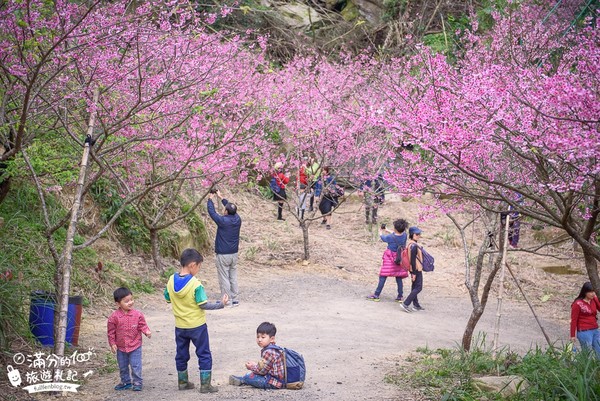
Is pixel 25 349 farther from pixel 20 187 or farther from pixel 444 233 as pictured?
pixel 444 233

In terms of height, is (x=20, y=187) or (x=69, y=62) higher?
(x=69, y=62)

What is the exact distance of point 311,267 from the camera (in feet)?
41.7

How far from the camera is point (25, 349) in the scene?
619 cm

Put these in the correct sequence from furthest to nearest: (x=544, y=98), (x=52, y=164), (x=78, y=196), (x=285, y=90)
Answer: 1. (x=285, y=90)
2. (x=52, y=164)
3. (x=78, y=196)
4. (x=544, y=98)

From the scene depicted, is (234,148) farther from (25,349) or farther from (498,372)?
(498,372)

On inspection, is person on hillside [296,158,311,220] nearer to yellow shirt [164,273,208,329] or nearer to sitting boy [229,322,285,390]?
sitting boy [229,322,285,390]

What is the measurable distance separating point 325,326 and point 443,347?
154 cm

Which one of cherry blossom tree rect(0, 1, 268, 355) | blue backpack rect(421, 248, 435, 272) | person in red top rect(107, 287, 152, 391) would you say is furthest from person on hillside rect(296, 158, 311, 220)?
person in red top rect(107, 287, 152, 391)

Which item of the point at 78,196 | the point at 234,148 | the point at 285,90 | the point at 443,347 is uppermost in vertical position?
the point at 285,90

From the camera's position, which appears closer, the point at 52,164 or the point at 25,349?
the point at 25,349

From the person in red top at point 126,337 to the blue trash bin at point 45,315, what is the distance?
1120mm

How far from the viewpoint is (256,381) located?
5.70 meters

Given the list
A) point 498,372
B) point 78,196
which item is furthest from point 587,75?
point 78,196

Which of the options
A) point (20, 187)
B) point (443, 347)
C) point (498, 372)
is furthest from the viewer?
point (20, 187)
